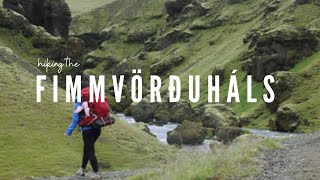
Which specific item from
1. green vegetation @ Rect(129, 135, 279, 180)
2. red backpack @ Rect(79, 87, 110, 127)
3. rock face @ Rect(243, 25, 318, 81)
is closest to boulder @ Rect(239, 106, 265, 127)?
rock face @ Rect(243, 25, 318, 81)

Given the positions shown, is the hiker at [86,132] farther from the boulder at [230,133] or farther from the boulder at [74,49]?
the boulder at [74,49]

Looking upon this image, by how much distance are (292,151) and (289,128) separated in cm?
7956

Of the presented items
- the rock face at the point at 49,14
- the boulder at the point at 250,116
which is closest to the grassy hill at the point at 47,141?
the boulder at the point at 250,116

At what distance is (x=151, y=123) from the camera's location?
107 meters

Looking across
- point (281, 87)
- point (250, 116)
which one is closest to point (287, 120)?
point (250, 116)

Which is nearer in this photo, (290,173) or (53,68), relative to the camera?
(290,173)

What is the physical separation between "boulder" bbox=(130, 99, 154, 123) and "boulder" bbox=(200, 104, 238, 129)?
41.6 ft

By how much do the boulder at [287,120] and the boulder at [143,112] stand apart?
28815 mm

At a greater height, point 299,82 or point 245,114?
point 299,82

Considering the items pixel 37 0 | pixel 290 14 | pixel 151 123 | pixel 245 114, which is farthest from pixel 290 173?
pixel 290 14

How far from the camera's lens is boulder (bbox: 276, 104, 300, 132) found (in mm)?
101281

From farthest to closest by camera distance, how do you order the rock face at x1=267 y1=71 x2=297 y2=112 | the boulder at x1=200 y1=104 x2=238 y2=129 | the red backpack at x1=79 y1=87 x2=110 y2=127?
the rock face at x1=267 y1=71 x2=297 y2=112 < the boulder at x1=200 y1=104 x2=238 y2=129 < the red backpack at x1=79 y1=87 x2=110 y2=127

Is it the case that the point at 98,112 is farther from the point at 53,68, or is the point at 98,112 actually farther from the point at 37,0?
the point at 37,0

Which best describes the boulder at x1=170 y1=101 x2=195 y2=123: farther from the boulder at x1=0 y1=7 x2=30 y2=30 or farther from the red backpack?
the red backpack
